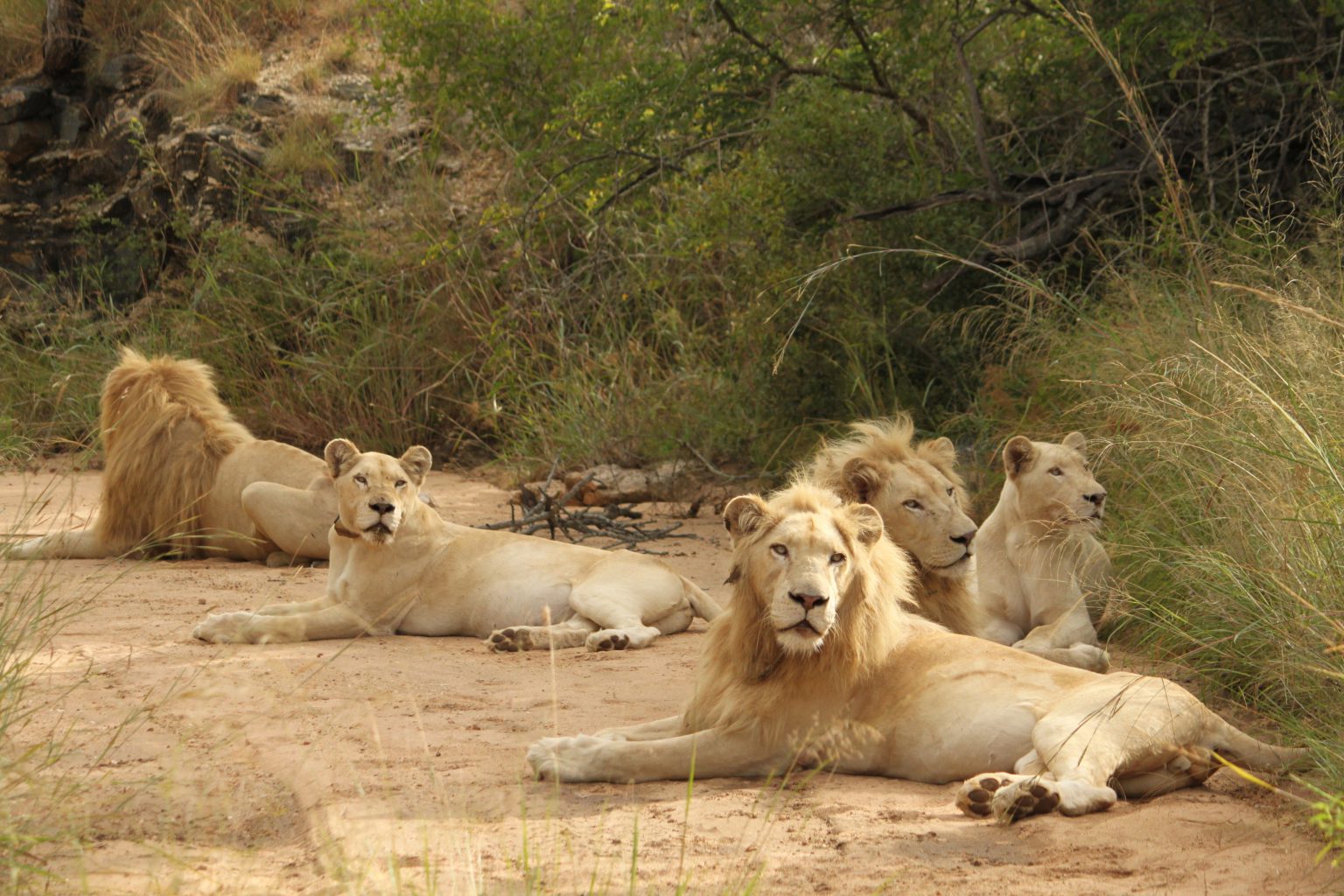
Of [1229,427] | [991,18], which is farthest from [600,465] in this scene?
[1229,427]

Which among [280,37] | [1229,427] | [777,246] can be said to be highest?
[280,37]

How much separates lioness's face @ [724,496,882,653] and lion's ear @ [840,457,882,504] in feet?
3.32

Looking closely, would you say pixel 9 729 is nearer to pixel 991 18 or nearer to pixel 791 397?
pixel 791 397

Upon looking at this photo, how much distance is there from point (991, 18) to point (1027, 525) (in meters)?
4.54

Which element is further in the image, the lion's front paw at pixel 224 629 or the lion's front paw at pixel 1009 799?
the lion's front paw at pixel 224 629

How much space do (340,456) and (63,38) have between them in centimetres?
1227

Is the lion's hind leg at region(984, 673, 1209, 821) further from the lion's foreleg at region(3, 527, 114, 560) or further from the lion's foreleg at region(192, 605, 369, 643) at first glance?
the lion's foreleg at region(3, 527, 114, 560)

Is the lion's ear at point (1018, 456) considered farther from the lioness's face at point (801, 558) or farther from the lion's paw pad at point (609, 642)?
the lion's paw pad at point (609, 642)

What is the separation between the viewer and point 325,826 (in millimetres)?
3818

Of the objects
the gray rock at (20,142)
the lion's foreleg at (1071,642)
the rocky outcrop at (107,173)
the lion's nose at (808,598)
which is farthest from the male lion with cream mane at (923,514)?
the gray rock at (20,142)

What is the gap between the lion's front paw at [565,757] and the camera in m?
4.35

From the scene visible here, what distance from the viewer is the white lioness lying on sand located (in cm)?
664

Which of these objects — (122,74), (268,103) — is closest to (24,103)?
(122,74)

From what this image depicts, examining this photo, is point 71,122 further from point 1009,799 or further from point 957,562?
point 1009,799
